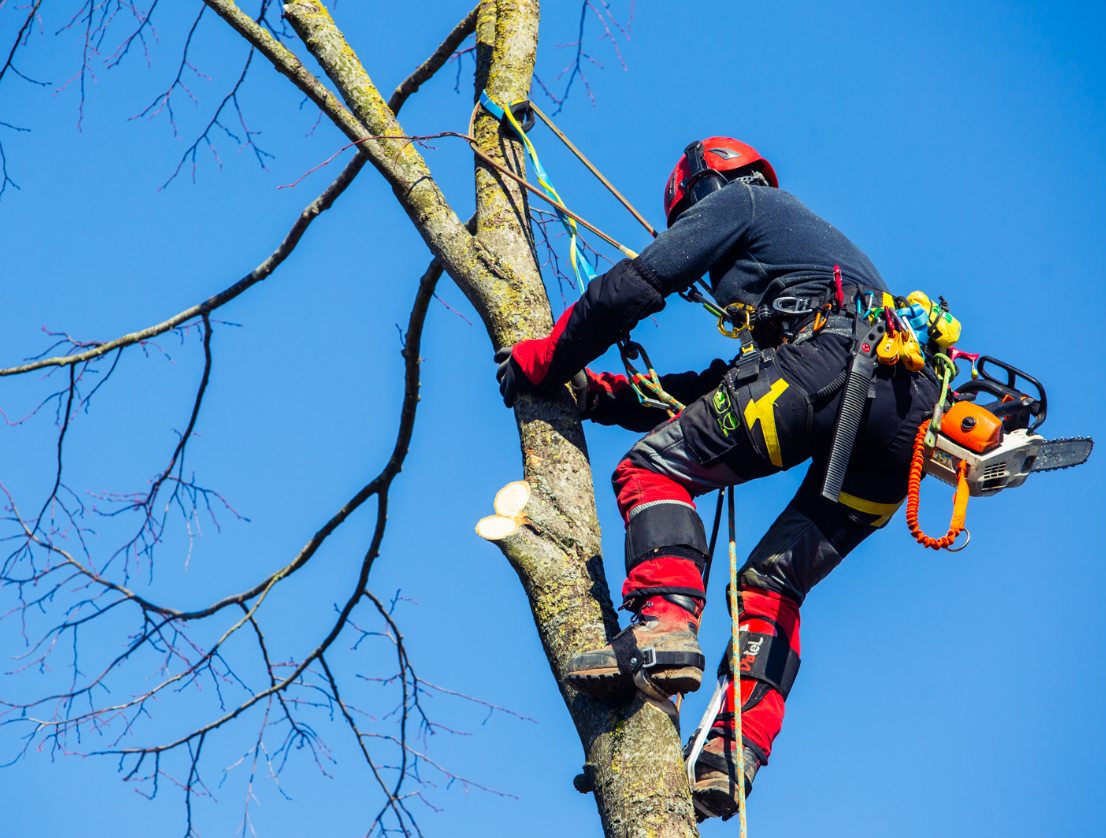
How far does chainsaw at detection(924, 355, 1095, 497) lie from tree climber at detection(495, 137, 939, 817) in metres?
0.10

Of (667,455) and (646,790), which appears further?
(667,455)

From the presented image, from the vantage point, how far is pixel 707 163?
123 inches

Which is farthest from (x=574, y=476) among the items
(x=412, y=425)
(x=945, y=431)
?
(x=412, y=425)

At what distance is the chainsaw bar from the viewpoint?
259 cm

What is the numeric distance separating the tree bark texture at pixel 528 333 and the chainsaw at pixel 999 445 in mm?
924

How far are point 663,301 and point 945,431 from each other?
0.81m

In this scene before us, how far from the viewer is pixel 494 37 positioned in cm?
398

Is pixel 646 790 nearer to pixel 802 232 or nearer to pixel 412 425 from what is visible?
pixel 802 232

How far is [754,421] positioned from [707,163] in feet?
3.16

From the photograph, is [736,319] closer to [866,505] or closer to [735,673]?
[866,505]

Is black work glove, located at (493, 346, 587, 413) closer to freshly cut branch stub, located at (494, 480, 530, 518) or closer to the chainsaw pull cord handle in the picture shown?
freshly cut branch stub, located at (494, 480, 530, 518)

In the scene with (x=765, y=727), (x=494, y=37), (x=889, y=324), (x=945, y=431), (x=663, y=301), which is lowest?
(x=765, y=727)

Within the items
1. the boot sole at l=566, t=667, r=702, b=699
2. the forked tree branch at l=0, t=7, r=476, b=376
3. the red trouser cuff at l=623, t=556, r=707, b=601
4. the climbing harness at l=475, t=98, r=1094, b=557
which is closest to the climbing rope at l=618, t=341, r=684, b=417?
the climbing harness at l=475, t=98, r=1094, b=557

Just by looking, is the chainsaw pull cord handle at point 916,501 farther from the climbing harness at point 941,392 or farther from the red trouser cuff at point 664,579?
the red trouser cuff at point 664,579
